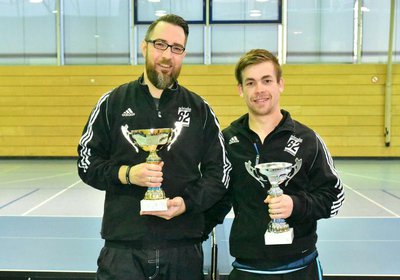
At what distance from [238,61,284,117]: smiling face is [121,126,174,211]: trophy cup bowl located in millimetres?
449

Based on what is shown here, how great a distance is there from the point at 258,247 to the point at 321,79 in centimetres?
1070

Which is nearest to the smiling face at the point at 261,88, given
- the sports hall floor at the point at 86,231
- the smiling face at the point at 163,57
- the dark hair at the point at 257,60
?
the dark hair at the point at 257,60

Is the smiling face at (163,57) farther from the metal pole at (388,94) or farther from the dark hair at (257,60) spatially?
the metal pole at (388,94)

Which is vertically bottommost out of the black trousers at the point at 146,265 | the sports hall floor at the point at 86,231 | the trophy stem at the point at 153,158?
the sports hall floor at the point at 86,231

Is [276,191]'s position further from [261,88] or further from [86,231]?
[86,231]

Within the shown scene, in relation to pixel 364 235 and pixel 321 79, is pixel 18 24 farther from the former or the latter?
pixel 364 235

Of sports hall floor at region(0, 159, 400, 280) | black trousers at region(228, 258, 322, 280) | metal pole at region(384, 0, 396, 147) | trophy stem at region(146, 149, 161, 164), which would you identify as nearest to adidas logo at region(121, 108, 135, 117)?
trophy stem at region(146, 149, 161, 164)

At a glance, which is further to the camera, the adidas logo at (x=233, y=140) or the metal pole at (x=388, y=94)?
the metal pole at (x=388, y=94)

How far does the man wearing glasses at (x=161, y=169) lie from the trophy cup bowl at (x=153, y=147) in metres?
0.07

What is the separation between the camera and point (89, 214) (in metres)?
5.95

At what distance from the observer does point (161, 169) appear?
6.77 ft

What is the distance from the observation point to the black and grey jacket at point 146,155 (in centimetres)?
210

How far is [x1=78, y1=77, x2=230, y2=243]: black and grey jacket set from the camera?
210cm

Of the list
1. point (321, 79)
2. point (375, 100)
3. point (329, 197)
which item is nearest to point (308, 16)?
point (321, 79)
